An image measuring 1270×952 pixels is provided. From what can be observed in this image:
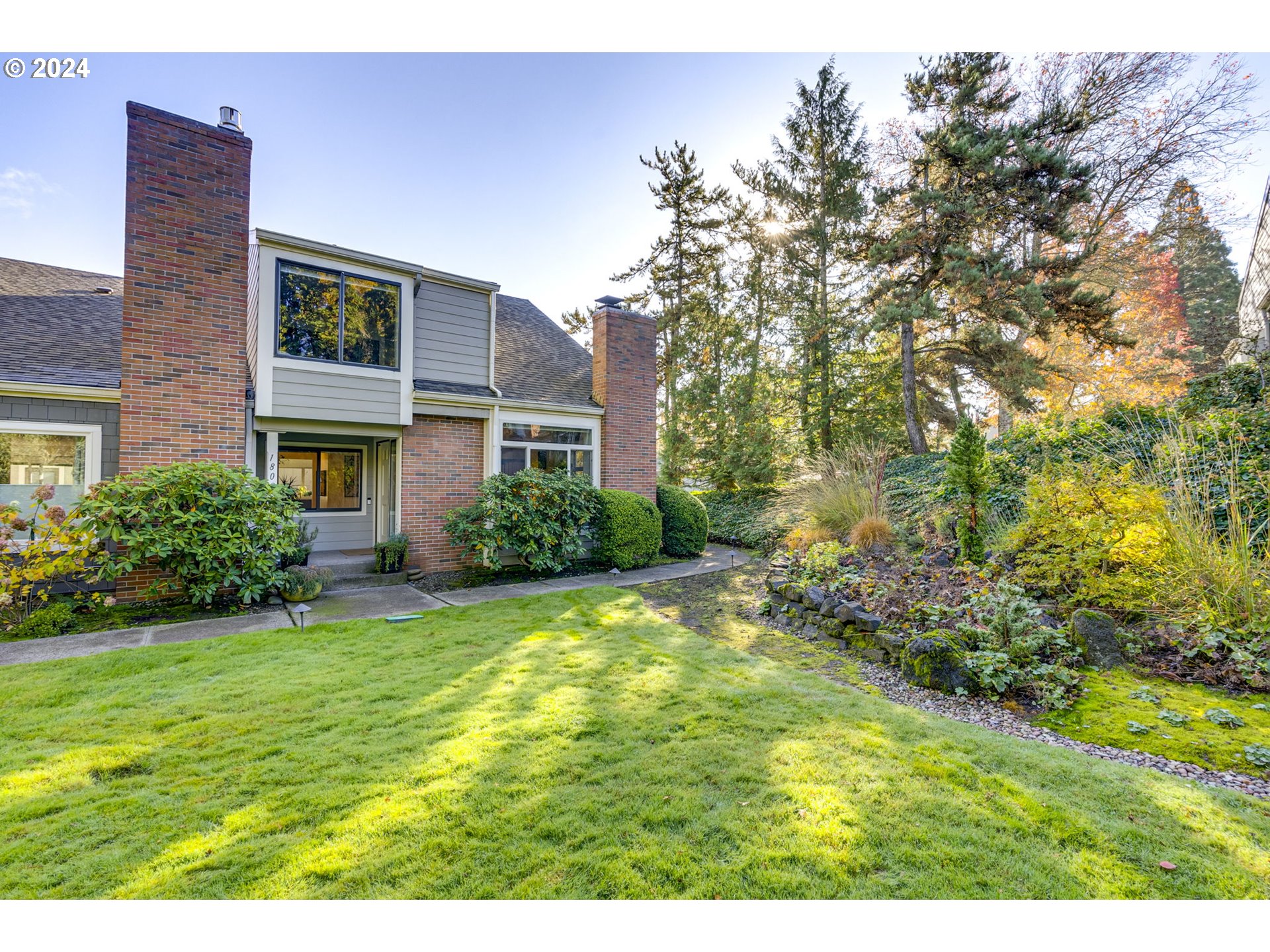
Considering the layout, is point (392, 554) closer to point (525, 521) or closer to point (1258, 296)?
point (525, 521)

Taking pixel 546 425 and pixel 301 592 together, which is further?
pixel 546 425

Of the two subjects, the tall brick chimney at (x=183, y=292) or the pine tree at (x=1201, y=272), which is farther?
the pine tree at (x=1201, y=272)

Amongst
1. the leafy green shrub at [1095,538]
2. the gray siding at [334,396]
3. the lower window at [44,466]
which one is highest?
the gray siding at [334,396]

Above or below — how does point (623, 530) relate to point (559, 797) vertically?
above

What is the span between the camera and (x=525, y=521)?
7980 mm

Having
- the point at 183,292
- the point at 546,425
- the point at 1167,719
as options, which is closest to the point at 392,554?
the point at 546,425

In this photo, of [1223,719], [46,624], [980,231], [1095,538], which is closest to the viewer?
[1223,719]

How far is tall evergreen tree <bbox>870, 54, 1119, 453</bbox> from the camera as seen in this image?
448 inches

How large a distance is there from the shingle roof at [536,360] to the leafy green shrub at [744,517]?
4.10 meters

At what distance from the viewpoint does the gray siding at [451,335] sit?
A: 864 centimetres

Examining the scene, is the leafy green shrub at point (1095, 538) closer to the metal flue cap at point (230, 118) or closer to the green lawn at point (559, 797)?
the green lawn at point (559, 797)

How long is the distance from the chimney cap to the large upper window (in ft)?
5.28

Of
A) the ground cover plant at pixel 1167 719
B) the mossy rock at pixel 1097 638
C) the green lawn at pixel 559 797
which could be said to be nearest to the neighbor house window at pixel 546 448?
the green lawn at pixel 559 797

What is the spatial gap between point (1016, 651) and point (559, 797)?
353 cm
